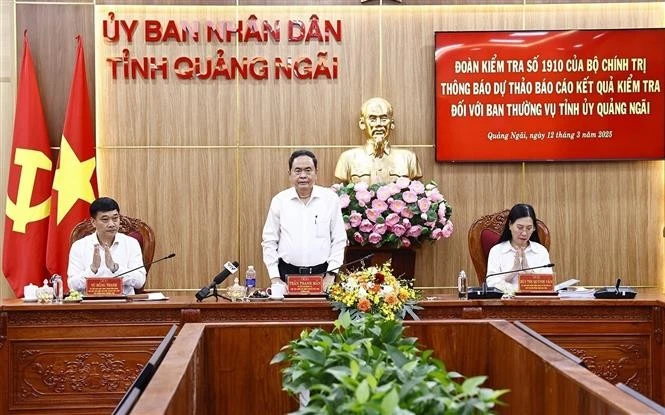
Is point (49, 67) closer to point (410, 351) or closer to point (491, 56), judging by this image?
point (491, 56)

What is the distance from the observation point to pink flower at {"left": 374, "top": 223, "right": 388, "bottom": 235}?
597cm

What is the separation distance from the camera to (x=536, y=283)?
493 centimetres

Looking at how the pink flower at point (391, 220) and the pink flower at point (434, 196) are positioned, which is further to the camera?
the pink flower at point (434, 196)

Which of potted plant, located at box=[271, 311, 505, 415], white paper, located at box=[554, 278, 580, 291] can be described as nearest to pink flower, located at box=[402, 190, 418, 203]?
white paper, located at box=[554, 278, 580, 291]

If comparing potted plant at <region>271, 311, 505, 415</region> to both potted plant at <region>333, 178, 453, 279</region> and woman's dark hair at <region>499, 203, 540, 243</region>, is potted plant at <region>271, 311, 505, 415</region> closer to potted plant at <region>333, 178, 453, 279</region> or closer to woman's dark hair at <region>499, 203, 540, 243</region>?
woman's dark hair at <region>499, 203, 540, 243</region>

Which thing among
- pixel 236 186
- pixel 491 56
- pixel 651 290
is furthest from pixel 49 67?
pixel 651 290

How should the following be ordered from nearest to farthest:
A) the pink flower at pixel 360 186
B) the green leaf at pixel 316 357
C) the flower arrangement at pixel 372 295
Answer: the green leaf at pixel 316 357, the flower arrangement at pixel 372 295, the pink flower at pixel 360 186

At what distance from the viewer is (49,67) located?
663 cm

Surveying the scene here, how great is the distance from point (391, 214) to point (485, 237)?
0.69 m

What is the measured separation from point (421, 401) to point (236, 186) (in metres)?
5.13

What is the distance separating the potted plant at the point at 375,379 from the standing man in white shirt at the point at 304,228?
9.59ft

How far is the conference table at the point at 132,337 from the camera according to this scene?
4.77 m

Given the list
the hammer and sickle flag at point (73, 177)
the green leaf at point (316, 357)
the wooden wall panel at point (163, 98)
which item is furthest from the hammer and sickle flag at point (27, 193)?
the green leaf at point (316, 357)

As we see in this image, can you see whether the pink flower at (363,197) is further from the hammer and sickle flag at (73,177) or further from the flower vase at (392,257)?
the hammer and sickle flag at (73,177)
